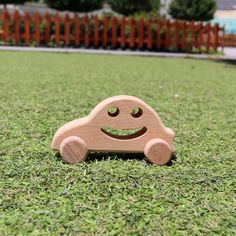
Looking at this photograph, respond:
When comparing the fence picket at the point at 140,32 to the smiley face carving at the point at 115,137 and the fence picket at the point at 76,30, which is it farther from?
the smiley face carving at the point at 115,137

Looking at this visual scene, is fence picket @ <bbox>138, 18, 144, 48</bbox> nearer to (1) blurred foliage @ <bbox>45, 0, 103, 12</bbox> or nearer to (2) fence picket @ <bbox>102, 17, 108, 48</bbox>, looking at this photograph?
(2) fence picket @ <bbox>102, 17, 108, 48</bbox>

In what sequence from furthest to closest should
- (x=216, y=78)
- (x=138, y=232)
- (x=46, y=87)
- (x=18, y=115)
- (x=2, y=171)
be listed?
1. (x=216, y=78)
2. (x=46, y=87)
3. (x=18, y=115)
4. (x=2, y=171)
5. (x=138, y=232)

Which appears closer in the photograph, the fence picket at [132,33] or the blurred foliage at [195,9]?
the fence picket at [132,33]

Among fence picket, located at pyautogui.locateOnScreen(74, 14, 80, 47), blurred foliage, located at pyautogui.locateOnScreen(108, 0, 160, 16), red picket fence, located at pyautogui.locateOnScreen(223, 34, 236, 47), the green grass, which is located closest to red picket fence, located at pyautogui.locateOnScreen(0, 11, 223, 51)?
fence picket, located at pyautogui.locateOnScreen(74, 14, 80, 47)

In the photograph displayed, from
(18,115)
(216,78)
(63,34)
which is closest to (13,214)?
(18,115)

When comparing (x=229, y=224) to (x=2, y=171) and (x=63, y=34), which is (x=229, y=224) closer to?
(x=2, y=171)

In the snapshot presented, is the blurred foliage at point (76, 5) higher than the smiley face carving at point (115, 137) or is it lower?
higher

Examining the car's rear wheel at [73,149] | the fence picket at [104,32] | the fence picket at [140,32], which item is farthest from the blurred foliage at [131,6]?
the car's rear wheel at [73,149]
